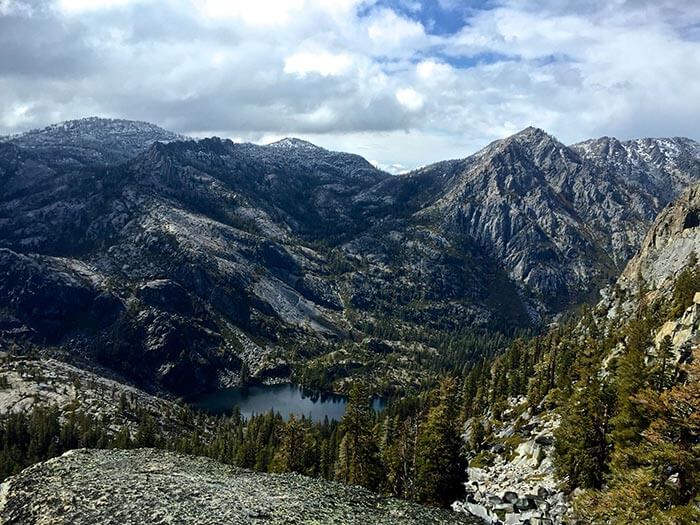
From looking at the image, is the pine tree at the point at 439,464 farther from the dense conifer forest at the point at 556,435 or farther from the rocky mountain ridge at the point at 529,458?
the rocky mountain ridge at the point at 529,458

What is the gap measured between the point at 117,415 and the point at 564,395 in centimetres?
16812


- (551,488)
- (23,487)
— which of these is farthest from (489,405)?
(23,487)

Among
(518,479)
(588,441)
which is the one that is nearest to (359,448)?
(518,479)

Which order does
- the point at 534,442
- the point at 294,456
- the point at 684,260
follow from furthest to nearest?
1. the point at 684,260
2. the point at 294,456
3. the point at 534,442

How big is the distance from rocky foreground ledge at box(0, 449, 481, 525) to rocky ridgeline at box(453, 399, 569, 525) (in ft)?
11.8

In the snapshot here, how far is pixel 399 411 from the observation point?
191625 millimetres

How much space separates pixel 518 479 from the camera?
229 feet

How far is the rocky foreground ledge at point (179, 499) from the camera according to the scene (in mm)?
48219

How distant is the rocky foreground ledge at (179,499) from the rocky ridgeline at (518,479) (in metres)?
3.59

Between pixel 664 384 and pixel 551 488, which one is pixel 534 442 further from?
pixel 664 384

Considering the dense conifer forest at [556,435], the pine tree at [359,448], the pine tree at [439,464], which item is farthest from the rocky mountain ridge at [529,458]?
the pine tree at [359,448]

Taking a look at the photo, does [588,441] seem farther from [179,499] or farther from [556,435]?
[179,499]

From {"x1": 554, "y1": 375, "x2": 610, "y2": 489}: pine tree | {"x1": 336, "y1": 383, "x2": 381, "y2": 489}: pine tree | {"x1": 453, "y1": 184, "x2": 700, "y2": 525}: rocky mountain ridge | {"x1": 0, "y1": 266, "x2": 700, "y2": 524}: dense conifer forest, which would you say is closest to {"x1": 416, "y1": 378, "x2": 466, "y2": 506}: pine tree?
{"x1": 0, "y1": 266, "x2": 700, "y2": 524}: dense conifer forest

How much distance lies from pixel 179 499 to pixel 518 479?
4425 cm
